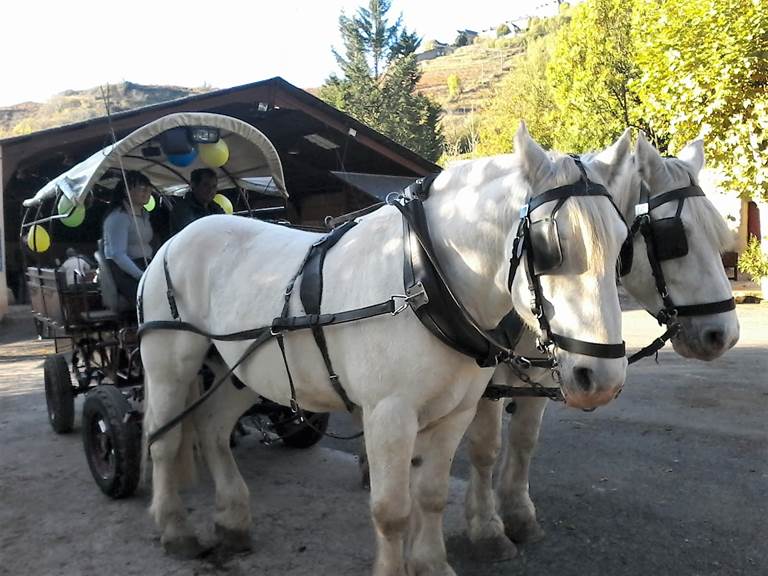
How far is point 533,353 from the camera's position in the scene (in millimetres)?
3047

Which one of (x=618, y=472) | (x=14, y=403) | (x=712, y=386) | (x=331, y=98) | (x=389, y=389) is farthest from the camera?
(x=331, y=98)

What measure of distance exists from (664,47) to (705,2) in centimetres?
91

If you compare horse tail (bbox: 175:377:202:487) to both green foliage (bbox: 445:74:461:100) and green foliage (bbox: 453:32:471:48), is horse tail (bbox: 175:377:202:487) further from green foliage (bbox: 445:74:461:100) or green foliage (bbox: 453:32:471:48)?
green foliage (bbox: 453:32:471:48)

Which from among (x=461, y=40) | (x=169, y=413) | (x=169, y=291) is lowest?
(x=169, y=413)

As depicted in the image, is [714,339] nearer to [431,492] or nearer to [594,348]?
[594,348]

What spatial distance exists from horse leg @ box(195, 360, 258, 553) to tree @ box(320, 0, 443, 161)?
31.1 meters

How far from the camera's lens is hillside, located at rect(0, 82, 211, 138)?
71625 millimetres

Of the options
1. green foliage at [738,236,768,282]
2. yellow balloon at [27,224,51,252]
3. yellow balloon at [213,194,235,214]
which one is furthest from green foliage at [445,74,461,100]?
yellow balloon at [27,224,51,252]

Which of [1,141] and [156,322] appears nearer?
[156,322]

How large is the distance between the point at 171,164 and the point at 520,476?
374 centimetres

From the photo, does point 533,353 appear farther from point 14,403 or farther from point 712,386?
point 14,403

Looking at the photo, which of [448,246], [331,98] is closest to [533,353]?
[448,246]

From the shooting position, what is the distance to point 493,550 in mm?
3135

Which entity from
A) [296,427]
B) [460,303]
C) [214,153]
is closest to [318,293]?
[460,303]
